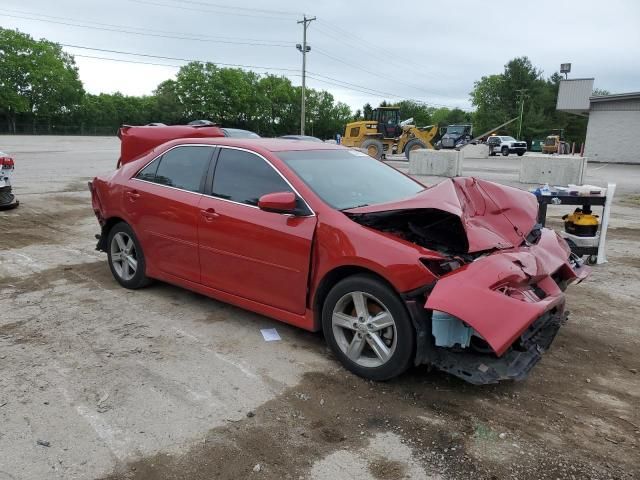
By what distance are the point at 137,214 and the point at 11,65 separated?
78.5 meters

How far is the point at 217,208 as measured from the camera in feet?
14.2

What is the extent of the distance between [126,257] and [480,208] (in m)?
3.55

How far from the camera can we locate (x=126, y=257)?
17.5ft

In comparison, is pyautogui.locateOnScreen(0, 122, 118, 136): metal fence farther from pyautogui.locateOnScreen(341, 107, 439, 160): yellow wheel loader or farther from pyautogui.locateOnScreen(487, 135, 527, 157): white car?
pyautogui.locateOnScreen(487, 135, 527, 157): white car

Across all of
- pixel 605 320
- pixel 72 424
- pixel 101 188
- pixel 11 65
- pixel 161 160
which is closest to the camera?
pixel 72 424

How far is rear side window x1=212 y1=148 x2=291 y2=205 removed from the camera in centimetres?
412

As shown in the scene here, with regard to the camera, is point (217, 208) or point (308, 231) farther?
point (217, 208)

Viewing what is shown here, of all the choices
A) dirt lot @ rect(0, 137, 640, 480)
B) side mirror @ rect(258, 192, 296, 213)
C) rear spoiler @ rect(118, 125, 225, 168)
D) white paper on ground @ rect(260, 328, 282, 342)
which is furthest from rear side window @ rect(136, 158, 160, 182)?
rear spoiler @ rect(118, 125, 225, 168)

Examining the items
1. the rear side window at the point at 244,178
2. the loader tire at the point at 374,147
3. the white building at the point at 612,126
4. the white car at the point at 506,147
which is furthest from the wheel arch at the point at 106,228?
the white car at the point at 506,147

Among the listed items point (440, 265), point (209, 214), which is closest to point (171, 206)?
point (209, 214)

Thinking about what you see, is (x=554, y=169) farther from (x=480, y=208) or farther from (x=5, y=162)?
(x=5, y=162)

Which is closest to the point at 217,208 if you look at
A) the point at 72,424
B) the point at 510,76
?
the point at 72,424

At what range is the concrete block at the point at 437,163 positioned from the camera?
1925 centimetres

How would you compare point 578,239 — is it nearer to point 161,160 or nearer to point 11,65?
point 161,160
